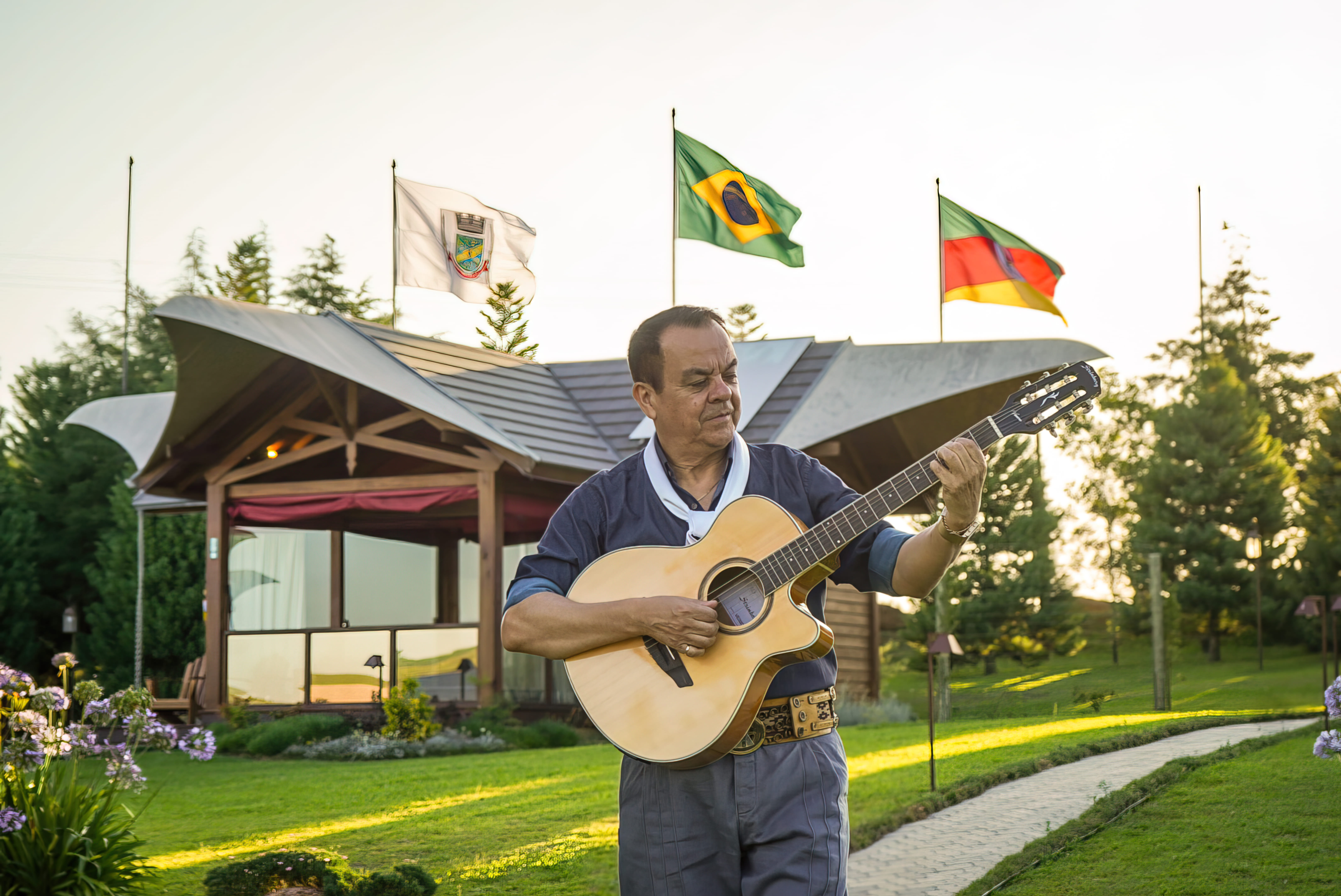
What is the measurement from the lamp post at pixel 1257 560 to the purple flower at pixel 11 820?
25.5 meters

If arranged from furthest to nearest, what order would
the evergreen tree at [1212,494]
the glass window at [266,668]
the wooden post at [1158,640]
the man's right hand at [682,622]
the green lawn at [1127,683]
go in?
the evergreen tree at [1212,494] < the green lawn at [1127,683] < the wooden post at [1158,640] < the glass window at [266,668] < the man's right hand at [682,622]

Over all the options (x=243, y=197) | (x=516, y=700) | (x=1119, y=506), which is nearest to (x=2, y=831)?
(x=516, y=700)

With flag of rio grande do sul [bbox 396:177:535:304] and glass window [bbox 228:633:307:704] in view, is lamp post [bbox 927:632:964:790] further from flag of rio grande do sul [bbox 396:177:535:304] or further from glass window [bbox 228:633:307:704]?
glass window [bbox 228:633:307:704]

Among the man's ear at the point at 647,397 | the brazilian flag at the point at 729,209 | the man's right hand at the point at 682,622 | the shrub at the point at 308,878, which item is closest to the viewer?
the man's right hand at the point at 682,622

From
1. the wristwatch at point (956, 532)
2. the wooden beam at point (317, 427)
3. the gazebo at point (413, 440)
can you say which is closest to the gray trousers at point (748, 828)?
the wristwatch at point (956, 532)

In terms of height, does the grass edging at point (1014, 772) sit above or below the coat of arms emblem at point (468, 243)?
below

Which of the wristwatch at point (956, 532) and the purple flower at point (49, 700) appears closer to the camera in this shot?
the wristwatch at point (956, 532)

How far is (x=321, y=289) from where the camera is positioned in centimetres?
3362

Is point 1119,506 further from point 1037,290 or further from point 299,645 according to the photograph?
point 299,645

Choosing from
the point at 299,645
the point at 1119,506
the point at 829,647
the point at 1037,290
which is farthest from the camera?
the point at 1119,506

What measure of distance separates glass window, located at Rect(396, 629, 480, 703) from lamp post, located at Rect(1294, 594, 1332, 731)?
7.89m

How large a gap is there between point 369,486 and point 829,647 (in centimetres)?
1141

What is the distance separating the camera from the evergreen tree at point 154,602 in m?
21.6

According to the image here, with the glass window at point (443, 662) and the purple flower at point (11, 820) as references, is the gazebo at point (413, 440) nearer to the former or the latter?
the glass window at point (443, 662)
